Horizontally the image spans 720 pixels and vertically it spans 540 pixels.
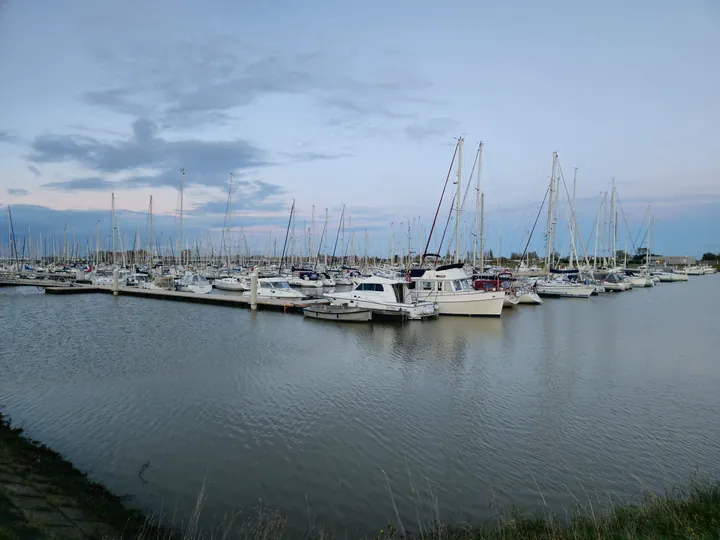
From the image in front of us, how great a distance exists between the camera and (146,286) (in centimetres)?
5234

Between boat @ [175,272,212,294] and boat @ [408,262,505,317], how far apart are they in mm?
25298

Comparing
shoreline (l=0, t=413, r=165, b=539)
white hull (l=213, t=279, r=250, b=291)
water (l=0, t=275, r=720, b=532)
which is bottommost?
water (l=0, t=275, r=720, b=532)

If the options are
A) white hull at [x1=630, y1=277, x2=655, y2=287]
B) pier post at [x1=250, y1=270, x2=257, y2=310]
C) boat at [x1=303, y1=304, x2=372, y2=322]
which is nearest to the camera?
boat at [x1=303, y1=304, x2=372, y2=322]

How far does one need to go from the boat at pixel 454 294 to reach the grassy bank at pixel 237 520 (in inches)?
996

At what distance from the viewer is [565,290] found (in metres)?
51.9

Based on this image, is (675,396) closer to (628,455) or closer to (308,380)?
(628,455)

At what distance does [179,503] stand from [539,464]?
7.57 meters

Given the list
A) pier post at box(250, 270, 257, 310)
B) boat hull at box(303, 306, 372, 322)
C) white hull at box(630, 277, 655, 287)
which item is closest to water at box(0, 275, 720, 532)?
boat hull at box(303, 306, 372, 322)

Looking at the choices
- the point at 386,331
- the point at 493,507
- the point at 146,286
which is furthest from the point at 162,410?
the point at 146,286

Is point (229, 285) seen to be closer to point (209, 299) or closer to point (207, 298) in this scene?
point (207, 298)

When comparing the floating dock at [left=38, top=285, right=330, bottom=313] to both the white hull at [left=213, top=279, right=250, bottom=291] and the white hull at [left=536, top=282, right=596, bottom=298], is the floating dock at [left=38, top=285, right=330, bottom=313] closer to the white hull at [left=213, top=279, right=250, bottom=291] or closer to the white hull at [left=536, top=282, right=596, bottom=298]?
the white hull at [left=213, top=279, right=250, bottom=291]

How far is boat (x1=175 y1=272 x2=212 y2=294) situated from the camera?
48781mm

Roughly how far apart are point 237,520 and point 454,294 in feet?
92.2

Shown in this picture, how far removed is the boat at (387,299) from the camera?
1223 inches
